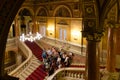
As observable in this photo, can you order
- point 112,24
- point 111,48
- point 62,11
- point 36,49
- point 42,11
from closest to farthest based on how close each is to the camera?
point 112,24, point 111,48, point 62,11, point 36,49, point 42,11

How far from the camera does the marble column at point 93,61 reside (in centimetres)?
815

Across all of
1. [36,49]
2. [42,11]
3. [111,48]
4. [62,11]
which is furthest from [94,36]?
[42,11]

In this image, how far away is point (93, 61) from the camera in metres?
8.15

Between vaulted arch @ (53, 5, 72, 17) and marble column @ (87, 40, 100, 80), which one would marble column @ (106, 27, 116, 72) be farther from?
vaulted arch @ (53, 5, 72, 17)

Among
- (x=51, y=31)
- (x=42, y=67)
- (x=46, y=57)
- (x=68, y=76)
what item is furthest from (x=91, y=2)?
(x=51, y=31)

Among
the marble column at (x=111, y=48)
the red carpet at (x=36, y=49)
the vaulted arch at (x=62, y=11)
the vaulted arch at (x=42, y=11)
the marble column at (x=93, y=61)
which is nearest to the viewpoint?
the marble column at (x=93, y=61)

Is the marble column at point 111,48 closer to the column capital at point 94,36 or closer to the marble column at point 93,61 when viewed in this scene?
the column capital at point 94,36

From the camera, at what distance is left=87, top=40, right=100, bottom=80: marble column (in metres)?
8.15

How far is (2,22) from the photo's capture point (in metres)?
3.47

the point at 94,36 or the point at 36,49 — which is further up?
the point at 94,36

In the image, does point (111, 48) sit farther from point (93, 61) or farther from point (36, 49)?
point (36, 49)

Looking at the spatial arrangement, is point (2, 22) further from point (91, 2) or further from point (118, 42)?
point (118, 42)

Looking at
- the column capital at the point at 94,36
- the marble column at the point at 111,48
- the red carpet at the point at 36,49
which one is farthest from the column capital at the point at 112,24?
the red carpet at the point at 36,49

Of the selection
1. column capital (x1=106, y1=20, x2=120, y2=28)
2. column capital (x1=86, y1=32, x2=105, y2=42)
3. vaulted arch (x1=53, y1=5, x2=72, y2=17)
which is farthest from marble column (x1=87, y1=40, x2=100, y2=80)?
vaulted arch (x1=53, y1=5, x2=72, y2=17)
